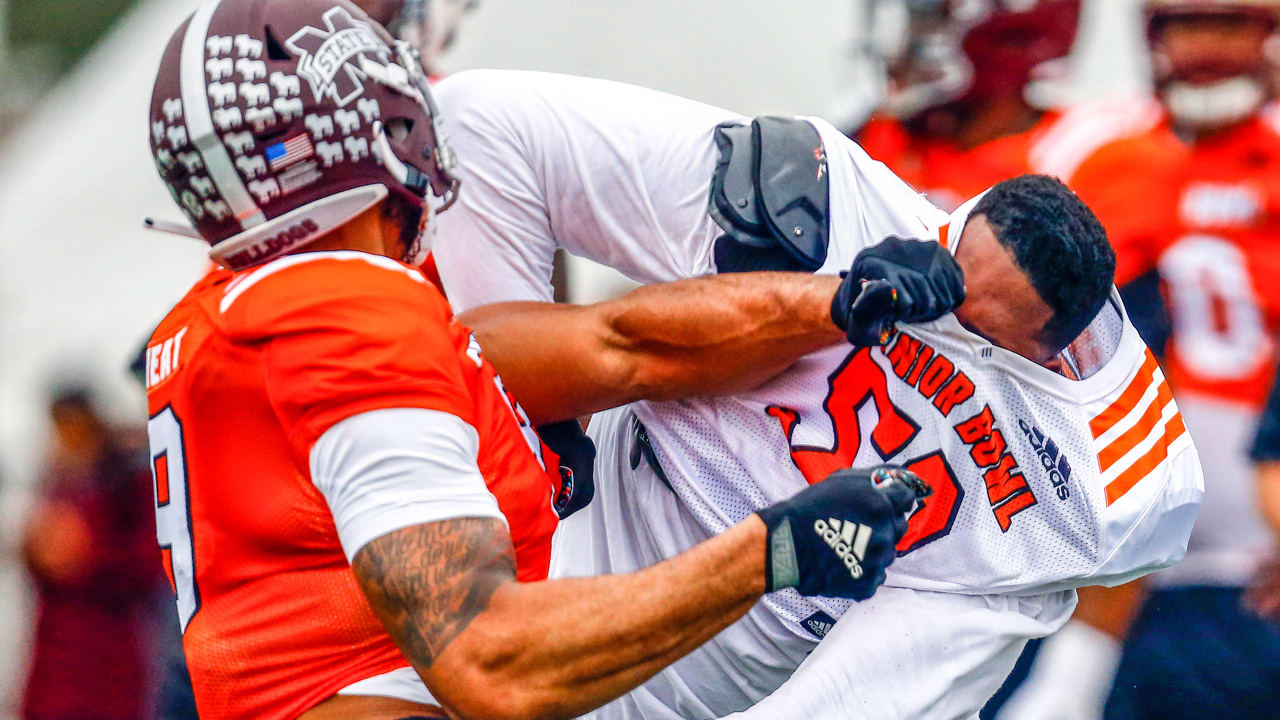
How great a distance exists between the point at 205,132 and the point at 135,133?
6017 millimetres

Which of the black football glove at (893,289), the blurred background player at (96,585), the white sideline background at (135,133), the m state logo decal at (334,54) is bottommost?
the blurred background player at (96,585)

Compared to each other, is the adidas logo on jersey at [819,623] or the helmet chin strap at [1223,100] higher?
the helmet chin strap at [1223,100]

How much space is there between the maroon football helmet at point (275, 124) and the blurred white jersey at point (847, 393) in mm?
401

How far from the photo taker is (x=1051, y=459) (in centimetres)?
245

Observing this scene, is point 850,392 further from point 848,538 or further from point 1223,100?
point 1223,100

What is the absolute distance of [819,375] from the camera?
253 cm

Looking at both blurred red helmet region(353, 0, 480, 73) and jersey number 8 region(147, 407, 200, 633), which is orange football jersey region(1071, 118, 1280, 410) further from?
jersey number 8 region(147, 407, 200, 633)

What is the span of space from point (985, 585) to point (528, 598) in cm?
95

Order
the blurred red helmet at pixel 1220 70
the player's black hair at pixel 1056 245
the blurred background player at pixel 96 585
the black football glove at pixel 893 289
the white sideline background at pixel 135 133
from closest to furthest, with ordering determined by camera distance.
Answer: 1. the black football glove at pixel 893 289
2. the player's black hair at pixel 1056 245
3. the blurred red helmet at pixel 1220 70
4. the blurred background player at pixel 96 585
5. the white sideline background at pixel 135 133

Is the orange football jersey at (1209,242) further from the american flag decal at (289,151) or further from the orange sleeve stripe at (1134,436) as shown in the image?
the american flag decal at (289,151)

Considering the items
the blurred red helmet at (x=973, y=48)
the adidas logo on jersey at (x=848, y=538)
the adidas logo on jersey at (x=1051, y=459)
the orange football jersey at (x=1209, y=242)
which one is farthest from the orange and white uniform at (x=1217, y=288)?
the adidas logo on jersey at (x=848, y=538)

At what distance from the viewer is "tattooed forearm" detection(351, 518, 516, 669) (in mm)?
1858

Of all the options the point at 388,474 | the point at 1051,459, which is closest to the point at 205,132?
the point at 388,474

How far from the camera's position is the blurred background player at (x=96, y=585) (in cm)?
565
